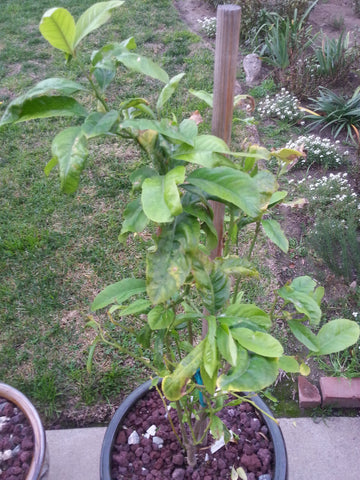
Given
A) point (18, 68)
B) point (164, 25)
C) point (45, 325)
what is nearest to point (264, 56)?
point (164, 25)

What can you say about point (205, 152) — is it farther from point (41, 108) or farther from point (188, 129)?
point (41, 108)

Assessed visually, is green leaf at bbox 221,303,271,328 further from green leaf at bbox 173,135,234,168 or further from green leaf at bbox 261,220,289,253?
green leaf at bbox 173,135,234,168

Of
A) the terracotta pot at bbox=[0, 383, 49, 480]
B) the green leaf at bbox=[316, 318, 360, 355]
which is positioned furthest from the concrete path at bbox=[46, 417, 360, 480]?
the green leaf at bbox=[316, 318, 360, 355]

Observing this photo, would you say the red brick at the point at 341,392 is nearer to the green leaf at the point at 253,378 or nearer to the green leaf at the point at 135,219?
the green leaf at the point at 253,378

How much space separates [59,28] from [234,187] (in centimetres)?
44

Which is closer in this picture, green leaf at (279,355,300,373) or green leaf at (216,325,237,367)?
green leaf at (216,325,237,367)

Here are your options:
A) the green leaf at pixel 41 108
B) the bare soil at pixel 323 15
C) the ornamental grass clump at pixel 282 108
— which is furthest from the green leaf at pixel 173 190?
the bare soil at pixel 323 15

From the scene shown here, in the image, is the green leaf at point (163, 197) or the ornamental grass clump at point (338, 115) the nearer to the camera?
the green leaf at point (163, 197)

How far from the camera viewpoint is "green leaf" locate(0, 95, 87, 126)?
793 millimetres

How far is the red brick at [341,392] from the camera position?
212 centimetres

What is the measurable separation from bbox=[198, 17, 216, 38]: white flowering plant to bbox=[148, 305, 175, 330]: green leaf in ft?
16.1

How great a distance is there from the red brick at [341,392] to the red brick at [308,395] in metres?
0.03

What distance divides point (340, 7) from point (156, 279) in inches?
261

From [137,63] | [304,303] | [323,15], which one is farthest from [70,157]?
[323,15]
